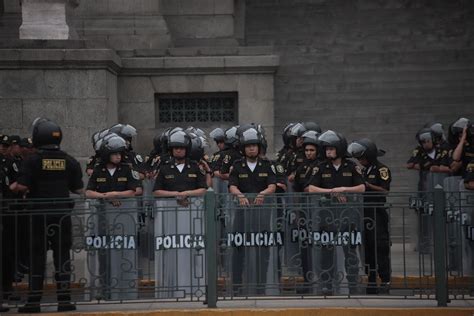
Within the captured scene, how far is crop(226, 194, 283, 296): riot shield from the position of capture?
43.2ft

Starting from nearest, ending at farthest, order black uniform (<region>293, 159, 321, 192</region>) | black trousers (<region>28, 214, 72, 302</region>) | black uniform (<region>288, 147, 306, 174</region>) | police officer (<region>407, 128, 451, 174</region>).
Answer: black trousers (<region>28, 214, 72, 302</region>) < black uniform (<region>293, 159, 321, 192</region>) < black uniform (<region>288, 147, 306, 174</region>) < police officer (<region>407, 128, 451, 174</region>)

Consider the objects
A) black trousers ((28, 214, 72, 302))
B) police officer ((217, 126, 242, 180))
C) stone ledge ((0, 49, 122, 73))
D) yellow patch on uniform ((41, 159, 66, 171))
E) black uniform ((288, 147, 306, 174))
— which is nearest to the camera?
black trousers ((28, 214, 72, 302))

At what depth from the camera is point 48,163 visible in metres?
13.7

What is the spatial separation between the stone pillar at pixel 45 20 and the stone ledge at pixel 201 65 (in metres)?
1.86

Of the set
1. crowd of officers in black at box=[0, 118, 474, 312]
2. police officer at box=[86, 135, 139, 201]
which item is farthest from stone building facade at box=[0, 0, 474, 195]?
police officer at box=[86, 135, 139, 201]

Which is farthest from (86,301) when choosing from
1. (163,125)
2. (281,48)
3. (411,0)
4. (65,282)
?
(411,0)

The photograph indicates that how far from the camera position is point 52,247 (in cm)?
1327

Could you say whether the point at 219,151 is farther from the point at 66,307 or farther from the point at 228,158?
the point at 66,307

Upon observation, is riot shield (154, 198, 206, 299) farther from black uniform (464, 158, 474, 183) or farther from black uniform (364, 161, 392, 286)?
black uniform (464, 158, 474, 183)

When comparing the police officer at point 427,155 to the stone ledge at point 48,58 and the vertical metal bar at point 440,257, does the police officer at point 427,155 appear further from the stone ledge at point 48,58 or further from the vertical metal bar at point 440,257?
the stone ledge at point 48,58

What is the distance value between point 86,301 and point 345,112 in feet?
43.5

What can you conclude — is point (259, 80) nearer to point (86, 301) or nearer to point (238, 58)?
point (238, 58)

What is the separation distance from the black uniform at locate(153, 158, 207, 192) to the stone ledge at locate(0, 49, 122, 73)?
664 cm

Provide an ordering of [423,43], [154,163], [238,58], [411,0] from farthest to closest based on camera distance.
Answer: [411,0] < [423,43] < [238,58] < [154,163]
